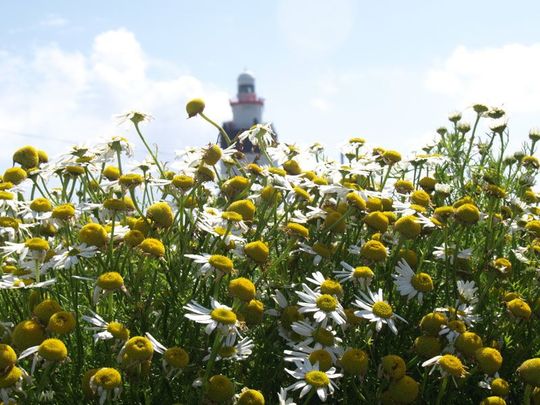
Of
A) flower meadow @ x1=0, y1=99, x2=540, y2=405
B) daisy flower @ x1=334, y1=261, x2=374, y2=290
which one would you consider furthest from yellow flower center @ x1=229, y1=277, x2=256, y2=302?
daisy flower @ x1=334, y1=261, x2=374, y2=290

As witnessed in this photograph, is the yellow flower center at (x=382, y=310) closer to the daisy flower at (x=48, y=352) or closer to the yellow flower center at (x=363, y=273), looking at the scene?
the yellow flower center at (x=363, y=273)

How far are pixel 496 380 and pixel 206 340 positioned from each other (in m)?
1.03

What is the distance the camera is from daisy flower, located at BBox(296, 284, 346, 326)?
2543 millimetres

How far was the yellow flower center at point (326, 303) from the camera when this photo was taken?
2562 mm

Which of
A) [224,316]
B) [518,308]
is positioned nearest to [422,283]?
[518,308]

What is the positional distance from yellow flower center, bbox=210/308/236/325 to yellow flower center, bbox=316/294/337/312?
351 millimetres

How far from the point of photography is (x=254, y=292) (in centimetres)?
244

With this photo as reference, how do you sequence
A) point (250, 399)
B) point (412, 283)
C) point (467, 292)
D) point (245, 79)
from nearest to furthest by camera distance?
1. point (250, 399)
2. point (412, 283)
3. point (467, 292)
4. point (245, 79)

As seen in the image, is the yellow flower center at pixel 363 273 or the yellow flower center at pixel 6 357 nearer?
the yellow flower center at pixel 6 357

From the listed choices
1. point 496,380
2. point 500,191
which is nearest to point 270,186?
point 500,191

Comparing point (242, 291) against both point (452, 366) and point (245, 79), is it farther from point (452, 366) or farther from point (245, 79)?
point (245, 79)

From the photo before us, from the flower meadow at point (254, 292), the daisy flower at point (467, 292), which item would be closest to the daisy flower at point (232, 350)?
the flower meadow at point (254, 292)

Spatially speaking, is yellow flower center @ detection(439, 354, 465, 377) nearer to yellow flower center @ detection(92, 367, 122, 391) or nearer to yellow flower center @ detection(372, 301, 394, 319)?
yellow flower center @ detection(372, 301, 394, 319)

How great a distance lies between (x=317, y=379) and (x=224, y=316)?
359 millimetres
